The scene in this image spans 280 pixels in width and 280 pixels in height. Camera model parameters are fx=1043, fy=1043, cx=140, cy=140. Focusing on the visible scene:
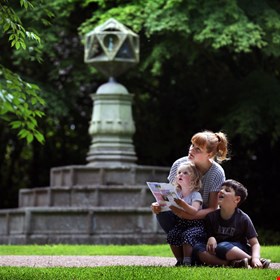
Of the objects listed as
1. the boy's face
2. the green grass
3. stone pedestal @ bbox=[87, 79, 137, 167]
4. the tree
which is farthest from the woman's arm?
stone pedestal @ bbox=[87, 79, 137, 167]

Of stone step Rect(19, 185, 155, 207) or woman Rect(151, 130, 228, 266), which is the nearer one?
woman Rect(151, 130, 228, 266)

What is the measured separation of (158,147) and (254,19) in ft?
18.2

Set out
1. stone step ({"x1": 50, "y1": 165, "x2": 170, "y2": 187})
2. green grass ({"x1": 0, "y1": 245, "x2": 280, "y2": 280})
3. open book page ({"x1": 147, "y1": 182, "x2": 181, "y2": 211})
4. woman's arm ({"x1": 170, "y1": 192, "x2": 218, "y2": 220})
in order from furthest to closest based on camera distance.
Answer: stone step ({"x1": 50, "y1": 165, "x2": 170, "y2": 187}) < woman's arm ({"x1": 170, "y1": 192, "x2": 218, "y2": 220}) < open book page ({"x1": 147, "y1": 182, "x2": 181, "y2": 211}) < green grass ({"x1": 0, "y1": 245, "x2": 280, "y2": 280})

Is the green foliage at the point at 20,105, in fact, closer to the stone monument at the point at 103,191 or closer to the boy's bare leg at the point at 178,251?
the boy's bare leg at the point at 178,251

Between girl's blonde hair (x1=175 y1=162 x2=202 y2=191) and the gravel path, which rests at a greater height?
girl's blonde hair (x1=175 y1=162 x2=202 y2=191)

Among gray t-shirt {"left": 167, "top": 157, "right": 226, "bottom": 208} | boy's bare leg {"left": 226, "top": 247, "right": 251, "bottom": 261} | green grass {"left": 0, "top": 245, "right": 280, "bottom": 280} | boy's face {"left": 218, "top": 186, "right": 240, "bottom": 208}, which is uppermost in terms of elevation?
gray t-shirt {"left": 167, "top": 157, "right": 226, "bottom": 208}

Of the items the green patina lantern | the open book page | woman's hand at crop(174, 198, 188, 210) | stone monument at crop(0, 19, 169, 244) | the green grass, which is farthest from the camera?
the green patina lantern

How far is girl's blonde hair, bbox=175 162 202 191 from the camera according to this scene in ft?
29.9

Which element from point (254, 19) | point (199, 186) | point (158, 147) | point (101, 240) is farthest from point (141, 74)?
point (199, 186)

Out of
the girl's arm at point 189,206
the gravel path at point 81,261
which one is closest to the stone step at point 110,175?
the gravel path at point 81,261

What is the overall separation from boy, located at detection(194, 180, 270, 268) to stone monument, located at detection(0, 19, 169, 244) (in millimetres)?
7719

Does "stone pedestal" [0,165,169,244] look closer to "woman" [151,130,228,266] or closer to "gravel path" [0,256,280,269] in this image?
"gravel path" [0,256,280,269]

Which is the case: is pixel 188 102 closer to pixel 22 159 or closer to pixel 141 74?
pixel 141 74

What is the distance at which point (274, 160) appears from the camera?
25.5m
